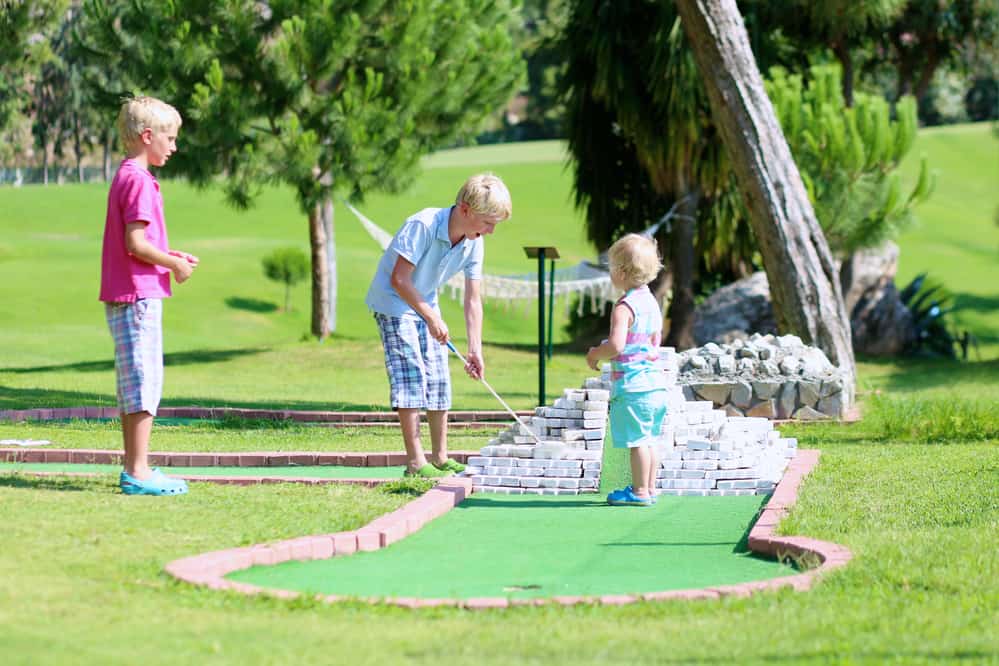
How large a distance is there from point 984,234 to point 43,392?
3418cm

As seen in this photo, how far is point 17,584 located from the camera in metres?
3.76

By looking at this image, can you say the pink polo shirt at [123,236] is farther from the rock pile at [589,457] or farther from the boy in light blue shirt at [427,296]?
the rock pile at [589,457]

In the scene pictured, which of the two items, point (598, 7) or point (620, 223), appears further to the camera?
point (620, 223)

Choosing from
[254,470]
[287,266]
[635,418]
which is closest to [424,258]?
[635,418]

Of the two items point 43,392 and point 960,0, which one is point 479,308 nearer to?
point 43,392

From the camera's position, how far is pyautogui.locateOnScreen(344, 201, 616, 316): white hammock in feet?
56.2

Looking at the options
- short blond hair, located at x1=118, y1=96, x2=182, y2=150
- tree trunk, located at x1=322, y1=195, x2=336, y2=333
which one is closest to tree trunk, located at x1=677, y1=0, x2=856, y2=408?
short blond hair, located at x1=118, y1=96, x2=182, y2=150

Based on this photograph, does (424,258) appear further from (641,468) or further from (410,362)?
(641,468)

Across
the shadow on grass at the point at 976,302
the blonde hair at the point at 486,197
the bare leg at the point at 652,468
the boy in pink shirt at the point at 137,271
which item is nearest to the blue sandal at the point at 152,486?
the boy in pink shirt at the point at 137,271

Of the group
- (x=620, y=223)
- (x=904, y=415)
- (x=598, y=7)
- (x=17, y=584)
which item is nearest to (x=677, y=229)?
(x=620, y=223)

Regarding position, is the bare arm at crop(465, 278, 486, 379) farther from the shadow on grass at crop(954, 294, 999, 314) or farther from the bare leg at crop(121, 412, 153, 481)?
the shadow on grass at crop(954, 294, 999, 314)

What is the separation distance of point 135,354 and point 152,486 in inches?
20.6

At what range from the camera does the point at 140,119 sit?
5484 mm

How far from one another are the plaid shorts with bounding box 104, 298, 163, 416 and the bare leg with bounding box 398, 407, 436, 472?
1168mm
